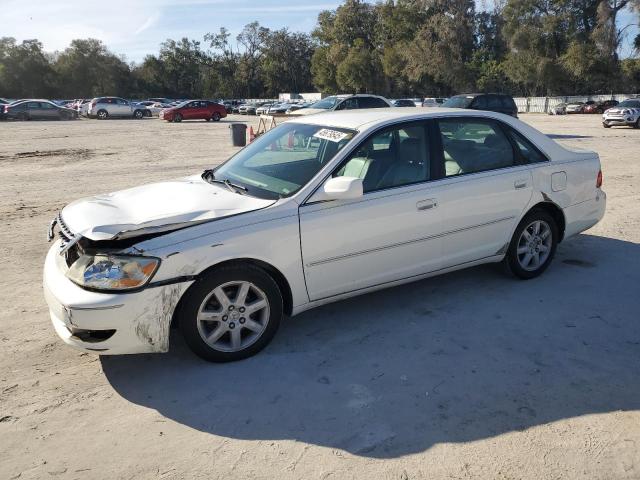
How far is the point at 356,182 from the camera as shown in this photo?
3801mm

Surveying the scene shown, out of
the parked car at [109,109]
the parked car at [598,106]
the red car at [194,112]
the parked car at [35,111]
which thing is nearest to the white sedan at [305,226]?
the red car at [194,112]

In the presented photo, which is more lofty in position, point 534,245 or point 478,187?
point 478,187

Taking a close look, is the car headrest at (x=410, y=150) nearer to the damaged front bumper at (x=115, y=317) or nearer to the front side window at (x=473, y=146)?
the front side window at (x=473, y=146)

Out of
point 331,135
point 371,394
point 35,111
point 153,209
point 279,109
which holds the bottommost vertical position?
point 371,394

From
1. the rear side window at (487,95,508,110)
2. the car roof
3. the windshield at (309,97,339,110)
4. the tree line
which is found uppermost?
the tree line

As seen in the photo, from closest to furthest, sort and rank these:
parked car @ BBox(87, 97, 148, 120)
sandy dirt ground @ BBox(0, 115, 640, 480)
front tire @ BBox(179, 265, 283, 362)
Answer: sandy dirt ground @ BBox(0, 115, 640, 480) < front tire @ BBox(179, 265, 283, 362) < parked car @ BBox(87, 97, 148, 120)

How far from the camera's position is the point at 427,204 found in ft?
14.2

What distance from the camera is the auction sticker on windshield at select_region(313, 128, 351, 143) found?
14.0 ft

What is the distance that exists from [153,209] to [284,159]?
1.30 meters

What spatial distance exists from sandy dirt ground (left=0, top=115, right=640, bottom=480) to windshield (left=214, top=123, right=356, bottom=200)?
111cm

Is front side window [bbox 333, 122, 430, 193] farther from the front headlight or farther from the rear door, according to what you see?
the front headlight

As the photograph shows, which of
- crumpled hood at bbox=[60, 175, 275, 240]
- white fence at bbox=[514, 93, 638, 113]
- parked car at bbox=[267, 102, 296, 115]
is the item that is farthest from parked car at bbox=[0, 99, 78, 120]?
white fence at bbox=[514, 93, 638, 113]

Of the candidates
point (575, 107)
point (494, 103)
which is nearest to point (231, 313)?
point (494, 103)

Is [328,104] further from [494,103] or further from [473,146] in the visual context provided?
[473,146]
